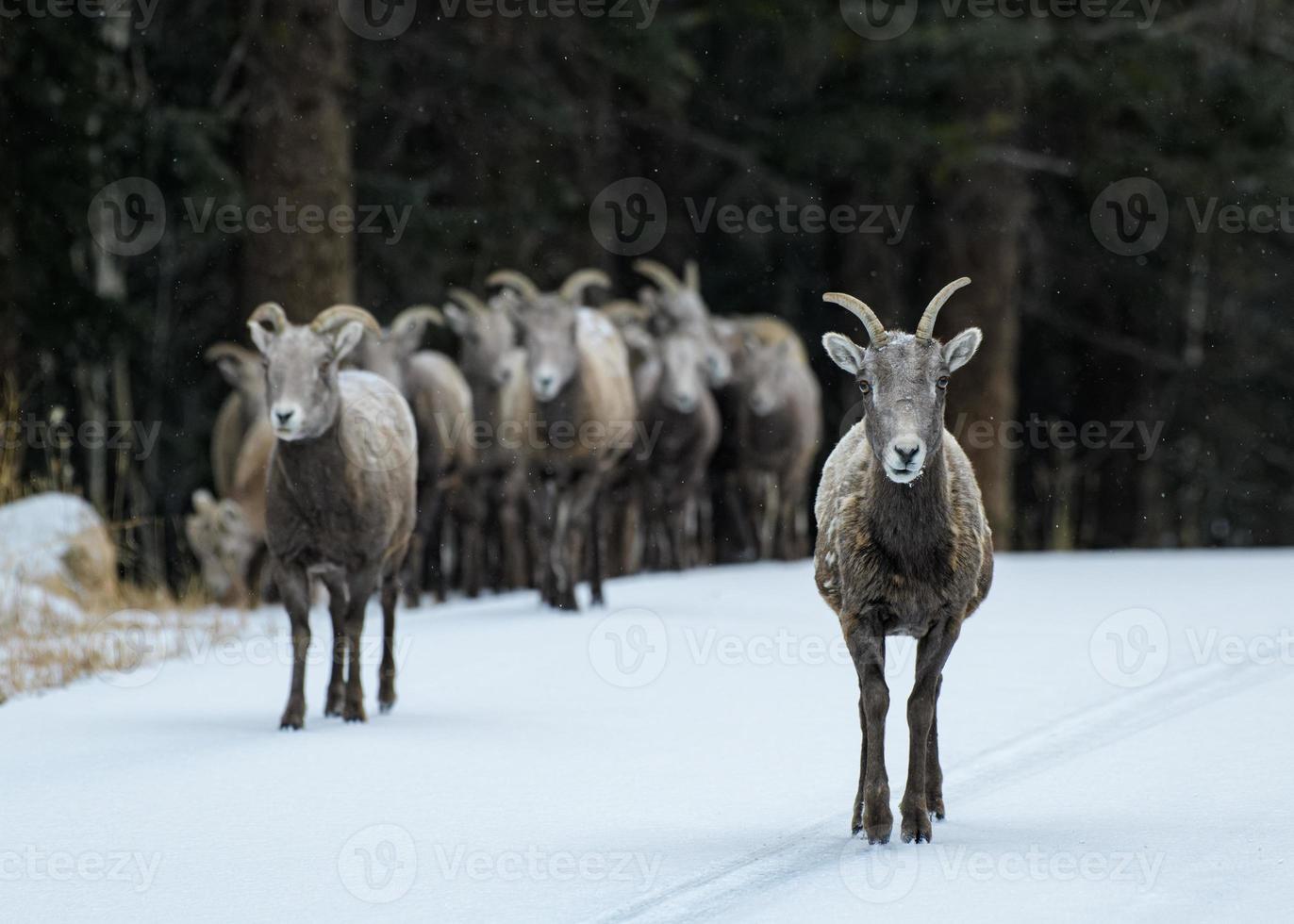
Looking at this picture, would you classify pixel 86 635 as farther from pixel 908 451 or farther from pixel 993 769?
pixel 908 451

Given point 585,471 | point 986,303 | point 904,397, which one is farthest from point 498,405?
point 904,397

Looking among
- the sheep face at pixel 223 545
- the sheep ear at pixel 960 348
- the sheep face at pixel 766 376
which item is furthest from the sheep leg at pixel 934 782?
the sheep face at pixel 766 376

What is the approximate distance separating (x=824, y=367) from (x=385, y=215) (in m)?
9.25

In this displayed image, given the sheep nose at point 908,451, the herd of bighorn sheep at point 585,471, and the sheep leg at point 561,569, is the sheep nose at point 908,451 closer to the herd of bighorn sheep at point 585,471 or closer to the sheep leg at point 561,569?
the herd of bighorn sheep at point 585,471

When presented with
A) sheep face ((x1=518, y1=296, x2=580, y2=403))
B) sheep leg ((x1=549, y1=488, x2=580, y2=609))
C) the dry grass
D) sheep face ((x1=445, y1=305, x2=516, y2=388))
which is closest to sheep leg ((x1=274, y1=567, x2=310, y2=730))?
the dry grass

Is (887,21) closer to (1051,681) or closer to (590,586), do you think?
(590,586)

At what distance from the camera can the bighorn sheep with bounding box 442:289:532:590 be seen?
1669cm

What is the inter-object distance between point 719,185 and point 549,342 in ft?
46.0

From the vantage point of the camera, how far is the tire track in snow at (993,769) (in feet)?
21.1

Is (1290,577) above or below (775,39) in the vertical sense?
below

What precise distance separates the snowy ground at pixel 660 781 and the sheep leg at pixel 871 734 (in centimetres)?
10

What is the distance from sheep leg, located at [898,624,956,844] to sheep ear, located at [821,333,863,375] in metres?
1.05

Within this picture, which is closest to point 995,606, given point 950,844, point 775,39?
point 950,844

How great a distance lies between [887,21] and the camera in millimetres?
23688
